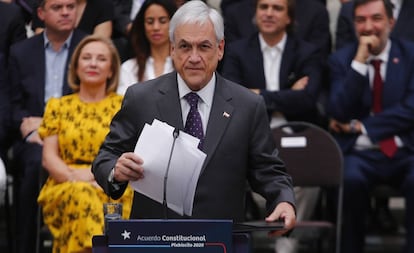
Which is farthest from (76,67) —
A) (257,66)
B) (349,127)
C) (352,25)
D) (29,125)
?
(352,25)

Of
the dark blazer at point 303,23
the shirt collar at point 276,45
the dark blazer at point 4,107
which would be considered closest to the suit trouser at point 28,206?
the dark blazer at point 4,107

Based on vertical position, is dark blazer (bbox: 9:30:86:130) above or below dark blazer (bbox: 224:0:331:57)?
below

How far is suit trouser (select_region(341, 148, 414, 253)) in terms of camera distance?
25.3 ft

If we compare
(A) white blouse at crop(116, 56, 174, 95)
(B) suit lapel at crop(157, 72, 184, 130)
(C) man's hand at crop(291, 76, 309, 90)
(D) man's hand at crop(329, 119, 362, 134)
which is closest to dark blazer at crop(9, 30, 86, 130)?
(A) white blouse at crop(116, 56, 174, 95)

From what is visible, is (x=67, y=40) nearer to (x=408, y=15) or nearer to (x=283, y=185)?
(x=408, y=15)

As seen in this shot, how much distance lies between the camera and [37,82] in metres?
8.09

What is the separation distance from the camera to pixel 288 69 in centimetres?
831

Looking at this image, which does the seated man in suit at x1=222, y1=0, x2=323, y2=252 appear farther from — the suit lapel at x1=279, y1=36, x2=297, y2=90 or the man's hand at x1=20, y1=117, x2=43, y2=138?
the man's hand at x1=20, y1=117, x2=43, y2=138

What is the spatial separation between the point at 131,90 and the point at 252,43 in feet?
11.7

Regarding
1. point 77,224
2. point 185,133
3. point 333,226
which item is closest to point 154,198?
point 185,133

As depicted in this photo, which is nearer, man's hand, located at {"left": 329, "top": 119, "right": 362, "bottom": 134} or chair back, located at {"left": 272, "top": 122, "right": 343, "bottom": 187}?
chair back, located at {"left": 272, "top": 122, "right": 343, "bottom": 187}

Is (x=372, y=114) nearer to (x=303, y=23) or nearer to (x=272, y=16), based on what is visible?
(x=272, y=16)

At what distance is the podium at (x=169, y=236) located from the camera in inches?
158

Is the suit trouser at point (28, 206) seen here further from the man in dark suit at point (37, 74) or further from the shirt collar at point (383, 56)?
the shirt collar at point (383, 56)
